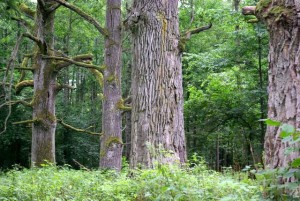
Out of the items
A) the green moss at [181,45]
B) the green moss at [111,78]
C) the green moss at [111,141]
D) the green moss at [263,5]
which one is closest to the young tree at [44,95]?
the green moss at [111,78]

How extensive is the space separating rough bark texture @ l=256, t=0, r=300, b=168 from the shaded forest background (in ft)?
4.07

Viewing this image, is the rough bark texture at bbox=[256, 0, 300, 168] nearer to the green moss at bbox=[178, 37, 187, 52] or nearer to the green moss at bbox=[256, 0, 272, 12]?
the green moss at bbox=[256, 0, 272, 12]

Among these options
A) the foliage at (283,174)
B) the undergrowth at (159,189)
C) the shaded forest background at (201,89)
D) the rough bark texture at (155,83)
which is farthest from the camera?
the shaded forest background at (201,89)

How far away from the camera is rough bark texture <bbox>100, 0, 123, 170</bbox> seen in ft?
36.6

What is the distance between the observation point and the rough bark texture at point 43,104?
43.5 ft

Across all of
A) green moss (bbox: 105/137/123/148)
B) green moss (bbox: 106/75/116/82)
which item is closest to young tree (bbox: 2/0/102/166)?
green moss (bbox: 106/75/116/82)

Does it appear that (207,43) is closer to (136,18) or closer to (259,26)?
(259,26)

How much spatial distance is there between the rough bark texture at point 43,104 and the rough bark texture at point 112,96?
9.06ft

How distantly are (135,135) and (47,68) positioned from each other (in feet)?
27.4

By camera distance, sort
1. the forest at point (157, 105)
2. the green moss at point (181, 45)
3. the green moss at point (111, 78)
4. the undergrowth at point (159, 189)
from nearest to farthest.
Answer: the undergrowth at point (159, 189), the forest at point (157, 105), the green moss at point (181, 45), the green moss at point (111, 78)

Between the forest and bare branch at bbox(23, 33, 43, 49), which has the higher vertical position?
bare branch at bbox(23, 33, 43, 49)

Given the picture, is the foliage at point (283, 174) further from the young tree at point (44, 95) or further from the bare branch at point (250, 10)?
the young tree at point (44, 95)

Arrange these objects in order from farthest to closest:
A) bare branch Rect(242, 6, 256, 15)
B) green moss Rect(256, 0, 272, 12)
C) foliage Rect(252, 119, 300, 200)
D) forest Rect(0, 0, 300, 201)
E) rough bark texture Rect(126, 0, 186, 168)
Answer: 1. rough bark texture Rect(126, 0, 186, 168)
2. bare branch Rect(242, 6, 256, 15)
3. green moss Rect(256, 0, 272, 12)
4. forest Rect(0, 0, 300, 201)
5. foliage Rect(252, 119, 300, 200)

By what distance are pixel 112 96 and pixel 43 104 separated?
3338 mm
